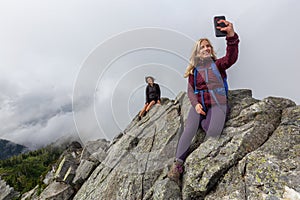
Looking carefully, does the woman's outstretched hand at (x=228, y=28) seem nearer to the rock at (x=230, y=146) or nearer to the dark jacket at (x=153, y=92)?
the rock at (x=230, y=146)

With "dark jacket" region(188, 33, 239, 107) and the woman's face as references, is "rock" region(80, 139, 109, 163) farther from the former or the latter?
the woman's face

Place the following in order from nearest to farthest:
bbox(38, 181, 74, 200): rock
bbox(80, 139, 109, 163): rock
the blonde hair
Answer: the blonde hair
bbox(38, 181, 74, 200): rock
bbox(80, 139, 109, 163): rock

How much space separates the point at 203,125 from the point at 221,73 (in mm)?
2416

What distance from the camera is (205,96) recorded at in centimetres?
920

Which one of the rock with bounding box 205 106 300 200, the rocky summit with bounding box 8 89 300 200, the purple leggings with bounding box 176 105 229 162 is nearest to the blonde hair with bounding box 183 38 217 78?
the purple leggings with bounding box 176 105 229 162

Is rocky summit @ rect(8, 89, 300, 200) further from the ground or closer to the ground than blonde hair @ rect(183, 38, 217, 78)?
closer to the ground

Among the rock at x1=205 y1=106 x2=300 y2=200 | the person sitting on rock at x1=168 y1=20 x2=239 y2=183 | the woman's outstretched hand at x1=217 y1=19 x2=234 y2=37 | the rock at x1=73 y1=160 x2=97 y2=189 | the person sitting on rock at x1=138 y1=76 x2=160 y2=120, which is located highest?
the person sitting on rock at x1=138 y1=76 x2=160 y2=120

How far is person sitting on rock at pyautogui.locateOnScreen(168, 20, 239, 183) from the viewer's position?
353 inches

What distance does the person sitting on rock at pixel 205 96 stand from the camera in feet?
29.5

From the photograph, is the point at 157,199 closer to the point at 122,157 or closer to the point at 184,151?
the point at 184,151

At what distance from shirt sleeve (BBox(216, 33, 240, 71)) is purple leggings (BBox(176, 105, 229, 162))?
5.88 feet

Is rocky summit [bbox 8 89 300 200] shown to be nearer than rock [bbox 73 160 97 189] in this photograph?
Yes

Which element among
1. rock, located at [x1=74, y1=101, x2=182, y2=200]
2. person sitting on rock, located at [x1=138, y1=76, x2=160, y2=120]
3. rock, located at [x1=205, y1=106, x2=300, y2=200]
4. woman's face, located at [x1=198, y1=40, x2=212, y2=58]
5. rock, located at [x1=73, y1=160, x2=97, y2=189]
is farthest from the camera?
person sitting on rock, located at [x1=138, y1=76, x2=160, y2=120]

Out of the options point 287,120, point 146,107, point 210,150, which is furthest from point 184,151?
point 146,107
